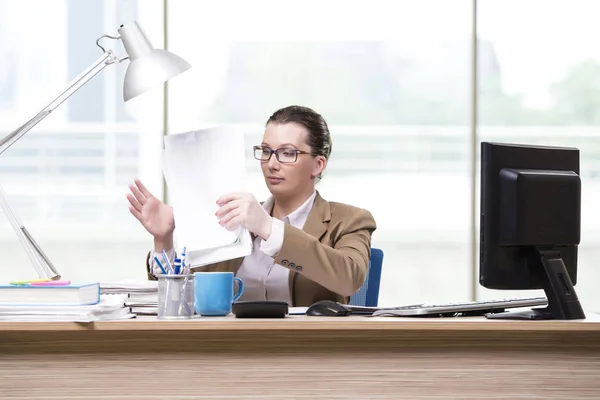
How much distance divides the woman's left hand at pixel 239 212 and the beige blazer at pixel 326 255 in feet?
0.36

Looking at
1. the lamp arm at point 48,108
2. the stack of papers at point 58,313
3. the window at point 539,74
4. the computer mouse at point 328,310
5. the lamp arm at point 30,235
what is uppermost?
the window at point 539,74

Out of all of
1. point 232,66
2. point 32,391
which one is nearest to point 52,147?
point 232,66

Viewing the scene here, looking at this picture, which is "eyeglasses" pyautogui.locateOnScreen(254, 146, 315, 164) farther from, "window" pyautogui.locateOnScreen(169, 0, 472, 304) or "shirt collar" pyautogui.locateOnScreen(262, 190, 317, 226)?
"window" pyautogui.locateOnScreen(169, 0, 472, 304)

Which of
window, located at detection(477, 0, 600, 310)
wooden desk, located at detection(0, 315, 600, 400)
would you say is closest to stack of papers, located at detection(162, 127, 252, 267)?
wooden desk, located at detection(0, 315, 600, 400)

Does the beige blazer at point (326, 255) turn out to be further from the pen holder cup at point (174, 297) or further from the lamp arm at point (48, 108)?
the lamp arm at point (48, 108)

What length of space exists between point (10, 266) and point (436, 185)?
2.40 meters

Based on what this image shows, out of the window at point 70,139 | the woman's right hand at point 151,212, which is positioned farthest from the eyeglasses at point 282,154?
the window at point 70,139

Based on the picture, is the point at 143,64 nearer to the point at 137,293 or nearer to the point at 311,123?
the point at 137,293

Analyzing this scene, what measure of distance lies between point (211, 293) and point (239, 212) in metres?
0.23

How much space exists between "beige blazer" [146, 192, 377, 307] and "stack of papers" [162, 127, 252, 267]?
0.17 m

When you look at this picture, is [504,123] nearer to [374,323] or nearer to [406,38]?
[406,38]

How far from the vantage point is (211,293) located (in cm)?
188

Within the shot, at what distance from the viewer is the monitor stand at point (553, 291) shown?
191cm

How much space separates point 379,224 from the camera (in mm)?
4406
